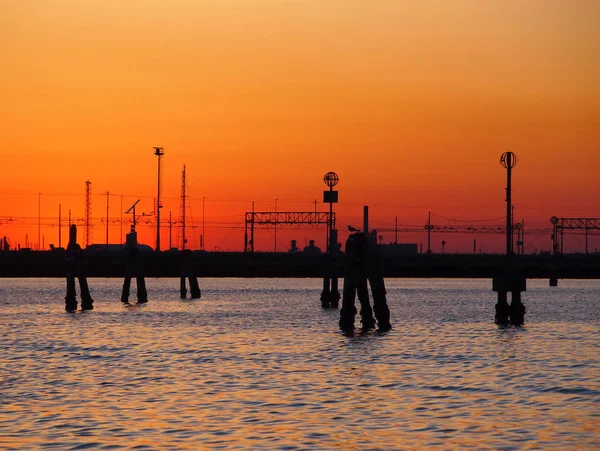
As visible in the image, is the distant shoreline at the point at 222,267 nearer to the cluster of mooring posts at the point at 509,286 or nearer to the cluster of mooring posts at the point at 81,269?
the cluster of mooring posts at the point at 81,269

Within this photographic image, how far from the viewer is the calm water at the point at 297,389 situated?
19588mm

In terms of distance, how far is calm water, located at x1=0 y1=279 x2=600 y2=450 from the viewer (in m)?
19.6

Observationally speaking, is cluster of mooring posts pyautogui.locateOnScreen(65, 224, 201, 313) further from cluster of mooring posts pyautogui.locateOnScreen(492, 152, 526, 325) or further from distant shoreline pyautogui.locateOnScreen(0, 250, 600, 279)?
distant shoreline pyautogui.locateOnScreen(0, 250, 600, 279)

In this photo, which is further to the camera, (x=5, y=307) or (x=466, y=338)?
(x=5, y=307)

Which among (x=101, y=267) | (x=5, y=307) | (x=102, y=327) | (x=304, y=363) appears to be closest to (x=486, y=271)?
(x=101, y=267)

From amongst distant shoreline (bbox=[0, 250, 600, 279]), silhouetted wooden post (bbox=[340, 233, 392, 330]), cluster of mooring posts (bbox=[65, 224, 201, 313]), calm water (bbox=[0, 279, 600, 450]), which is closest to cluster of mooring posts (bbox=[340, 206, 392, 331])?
silhouetted wooden post (bbox=[340, 233, 392, 330])

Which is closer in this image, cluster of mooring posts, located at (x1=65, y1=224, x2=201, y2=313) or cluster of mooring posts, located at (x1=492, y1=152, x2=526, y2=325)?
Answer: cluster of mooring posts, located at (x1=492, y1=152, x2=526, y2=325)

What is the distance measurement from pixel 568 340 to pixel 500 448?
2816cm

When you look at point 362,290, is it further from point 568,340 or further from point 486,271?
point 486,271

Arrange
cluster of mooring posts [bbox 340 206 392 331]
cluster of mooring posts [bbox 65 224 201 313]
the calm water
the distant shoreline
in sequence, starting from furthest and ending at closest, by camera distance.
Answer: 1. the distant shoreline
2. cluster of mooring posts [bbox 65 224 201 313]
3. cluster of mooring posts [bbox 340 206 392 331]
4. the calm water

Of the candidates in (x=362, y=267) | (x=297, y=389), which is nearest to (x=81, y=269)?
(x=362, y=267)

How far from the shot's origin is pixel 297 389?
1036 inches

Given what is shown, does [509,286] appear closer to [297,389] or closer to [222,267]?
[297,389]

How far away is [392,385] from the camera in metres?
27.5
